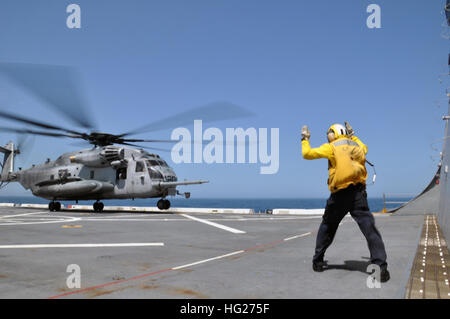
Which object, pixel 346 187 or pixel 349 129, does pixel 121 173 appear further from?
pixel 346 187

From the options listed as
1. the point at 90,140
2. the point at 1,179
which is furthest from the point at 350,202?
the point at 1,179

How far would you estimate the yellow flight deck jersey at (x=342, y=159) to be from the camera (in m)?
4.71

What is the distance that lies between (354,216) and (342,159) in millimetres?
841

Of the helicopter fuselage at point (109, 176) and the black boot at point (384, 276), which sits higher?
the helicopter fuselage at point (109, 176)

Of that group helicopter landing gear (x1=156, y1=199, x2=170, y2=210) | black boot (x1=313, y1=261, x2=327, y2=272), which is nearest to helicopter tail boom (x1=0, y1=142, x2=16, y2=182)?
helicopter landing gear (x1=156, y1=199, x2=170, y2=210)

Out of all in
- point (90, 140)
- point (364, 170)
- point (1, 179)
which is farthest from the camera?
point (1, 179)

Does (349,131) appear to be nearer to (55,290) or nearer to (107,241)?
(55,290)

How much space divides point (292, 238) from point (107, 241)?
4813 millimetres

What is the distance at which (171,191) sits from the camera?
72.0ft

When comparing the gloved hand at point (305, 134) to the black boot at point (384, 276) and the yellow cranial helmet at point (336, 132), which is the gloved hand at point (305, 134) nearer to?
the yellow cranial helmet at point (336, 132)

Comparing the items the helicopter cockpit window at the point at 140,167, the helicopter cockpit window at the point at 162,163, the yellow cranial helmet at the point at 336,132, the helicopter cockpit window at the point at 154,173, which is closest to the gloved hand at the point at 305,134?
the yellow cranial helmet at the point at 336,132

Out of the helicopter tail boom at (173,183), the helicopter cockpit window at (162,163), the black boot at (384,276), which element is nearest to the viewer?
the black boot at (384,276)

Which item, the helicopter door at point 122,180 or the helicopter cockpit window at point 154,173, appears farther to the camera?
the helicopter door at point 122,180

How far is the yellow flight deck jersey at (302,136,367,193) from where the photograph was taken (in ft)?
15.4
